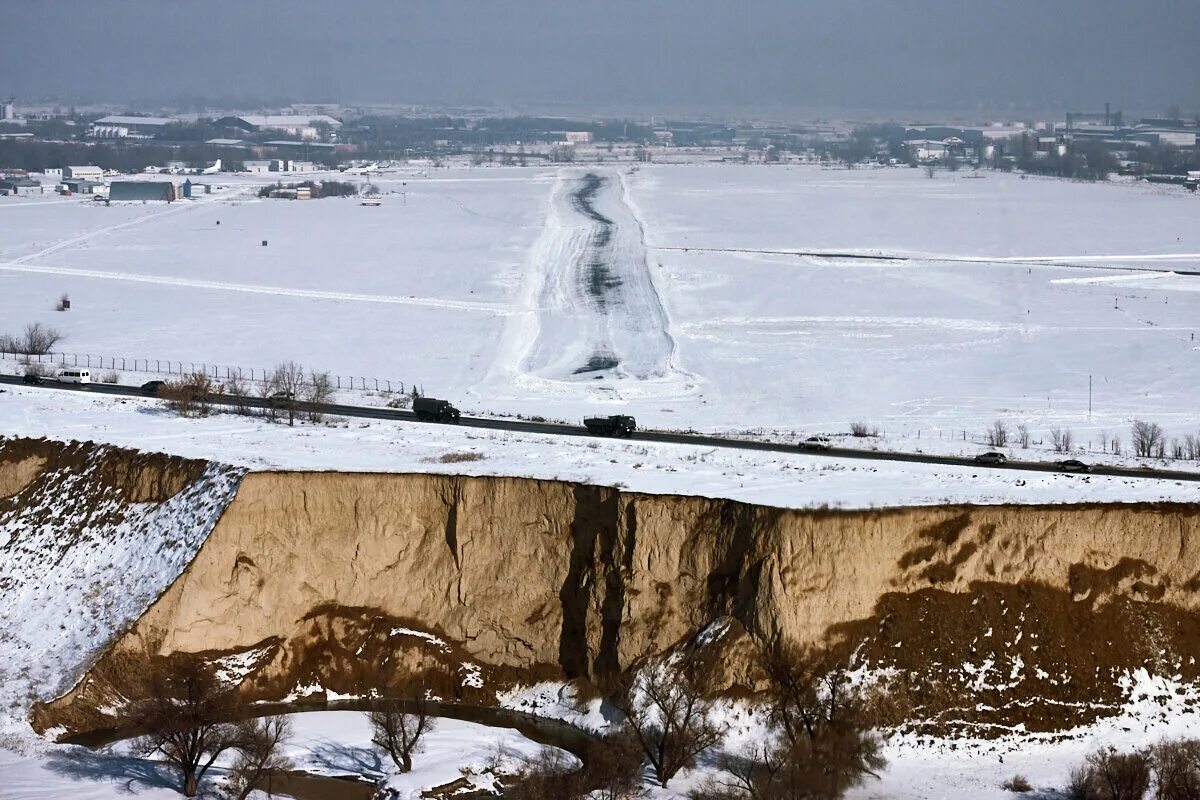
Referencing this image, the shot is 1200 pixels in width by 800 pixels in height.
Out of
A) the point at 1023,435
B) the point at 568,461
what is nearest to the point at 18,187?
the point at 568,461

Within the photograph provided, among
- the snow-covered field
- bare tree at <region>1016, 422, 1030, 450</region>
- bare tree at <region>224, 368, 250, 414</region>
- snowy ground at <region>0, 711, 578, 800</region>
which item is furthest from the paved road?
snowy ground at <region>0, 711, 578, 800</region>

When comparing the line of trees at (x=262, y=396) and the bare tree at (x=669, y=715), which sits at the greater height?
the line of trees at (x=262, y=396)

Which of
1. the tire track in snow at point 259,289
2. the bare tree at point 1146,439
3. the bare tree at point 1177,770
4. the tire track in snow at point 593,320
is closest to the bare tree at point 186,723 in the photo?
the bare tree at point 1177,770

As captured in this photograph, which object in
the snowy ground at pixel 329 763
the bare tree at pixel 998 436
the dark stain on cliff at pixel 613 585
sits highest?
the bare tree at pixel 998 436

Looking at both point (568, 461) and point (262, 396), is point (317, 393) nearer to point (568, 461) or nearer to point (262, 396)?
point (262, 396)

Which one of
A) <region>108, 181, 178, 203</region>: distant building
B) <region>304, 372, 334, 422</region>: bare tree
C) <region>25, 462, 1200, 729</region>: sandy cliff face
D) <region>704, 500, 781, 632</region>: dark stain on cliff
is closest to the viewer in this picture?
<region>25, 462, 1200, 729</region>: sandy cliff face

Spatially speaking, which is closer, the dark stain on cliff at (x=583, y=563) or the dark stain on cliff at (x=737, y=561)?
the dark stain on cliff at (x=737, y=561)

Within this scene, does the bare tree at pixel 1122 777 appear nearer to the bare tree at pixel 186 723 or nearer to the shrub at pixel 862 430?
the bare tree at pixel 186 723

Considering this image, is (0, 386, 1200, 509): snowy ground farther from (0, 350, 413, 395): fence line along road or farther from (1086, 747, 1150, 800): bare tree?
(0, 350, 413, 395): fence line along road
